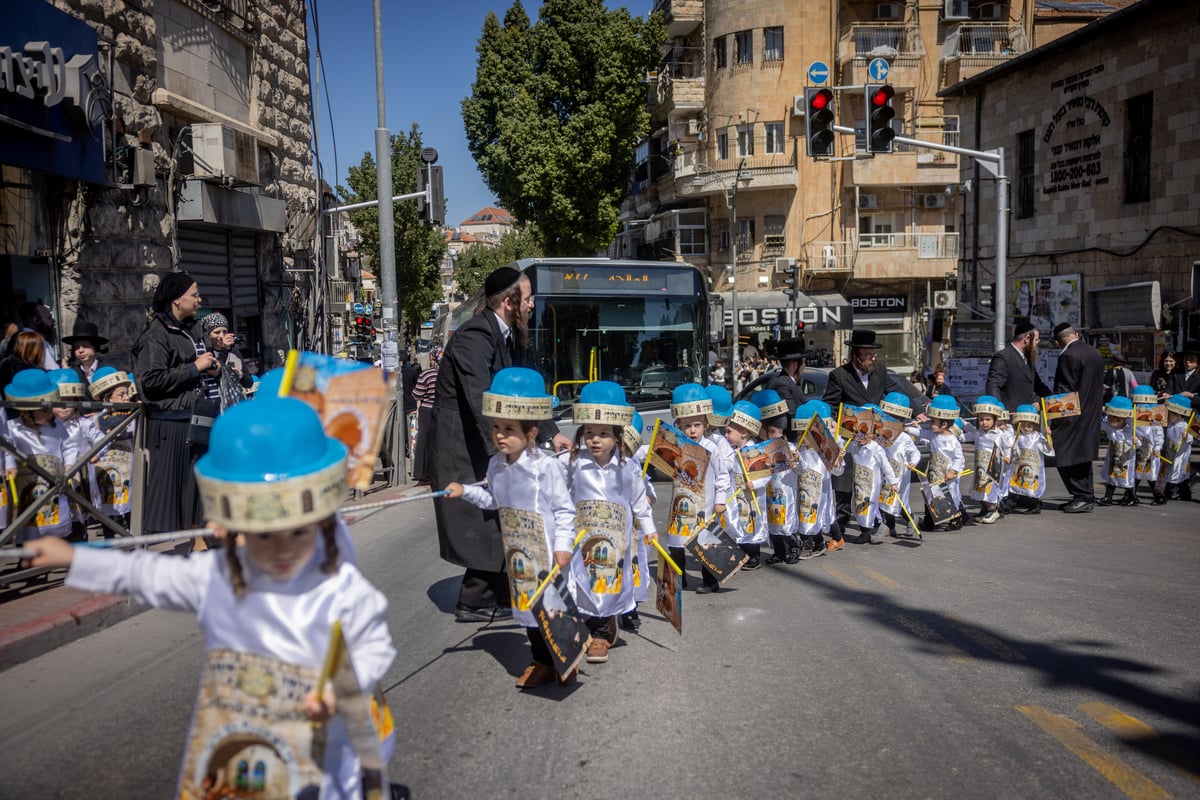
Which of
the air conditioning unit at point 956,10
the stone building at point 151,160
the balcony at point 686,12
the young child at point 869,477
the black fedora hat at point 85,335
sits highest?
the balcony at point 686,12

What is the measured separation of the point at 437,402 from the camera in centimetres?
589

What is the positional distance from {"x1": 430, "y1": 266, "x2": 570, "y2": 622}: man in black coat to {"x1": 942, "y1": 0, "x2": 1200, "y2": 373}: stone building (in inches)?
613

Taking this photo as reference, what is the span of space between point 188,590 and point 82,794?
1.58 metres

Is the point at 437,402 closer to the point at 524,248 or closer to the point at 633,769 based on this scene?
the point at 633,769

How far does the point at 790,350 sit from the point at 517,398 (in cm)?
532

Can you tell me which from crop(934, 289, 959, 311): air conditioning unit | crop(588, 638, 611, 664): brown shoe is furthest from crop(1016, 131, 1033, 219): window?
crop(588, 638, 611, 664): brown shoe

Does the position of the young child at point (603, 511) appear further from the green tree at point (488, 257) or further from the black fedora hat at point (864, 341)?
the green tree at point (488, 257)

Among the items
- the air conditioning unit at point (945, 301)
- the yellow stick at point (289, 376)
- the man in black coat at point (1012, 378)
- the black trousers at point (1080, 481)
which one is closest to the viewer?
the yellow stick at point (289, 376)

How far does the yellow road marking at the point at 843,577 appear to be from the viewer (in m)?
7.28

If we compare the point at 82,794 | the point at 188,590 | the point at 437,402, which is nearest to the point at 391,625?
the point at 437,402

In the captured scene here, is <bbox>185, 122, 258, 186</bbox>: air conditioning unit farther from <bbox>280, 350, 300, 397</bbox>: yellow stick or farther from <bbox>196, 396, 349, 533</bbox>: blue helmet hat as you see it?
<bbox>196, 396, 349, 533</bbox>: blue helmet hat

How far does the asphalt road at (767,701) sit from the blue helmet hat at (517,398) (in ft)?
4.65

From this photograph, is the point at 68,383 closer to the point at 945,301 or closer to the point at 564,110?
the point at 945,301

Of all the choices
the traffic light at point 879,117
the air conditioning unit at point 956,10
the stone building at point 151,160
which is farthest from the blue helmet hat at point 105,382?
the air conditioning unit at point 956,10
